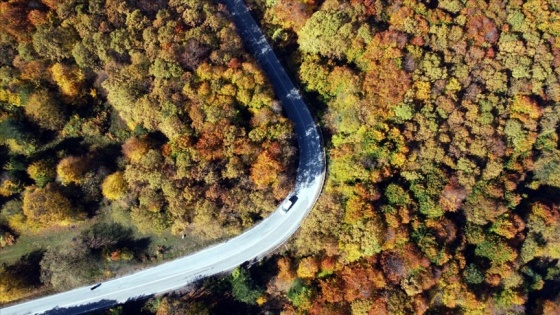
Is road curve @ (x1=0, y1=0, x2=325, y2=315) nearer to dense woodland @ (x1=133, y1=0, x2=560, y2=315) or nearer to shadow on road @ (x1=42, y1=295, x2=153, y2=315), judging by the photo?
shadow on road @ (x1=42, y1=295, x2=153, y2=315)

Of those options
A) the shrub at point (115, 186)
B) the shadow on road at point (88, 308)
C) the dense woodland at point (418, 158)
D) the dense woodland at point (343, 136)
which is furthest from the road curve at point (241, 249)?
the shrub at point (115, 186)

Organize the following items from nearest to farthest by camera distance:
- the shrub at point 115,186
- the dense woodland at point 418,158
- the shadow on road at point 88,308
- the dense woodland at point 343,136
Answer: the shrub at point 115,186 → the dense woodland at point 343,136 → the dense woodland at point 418,158 → the shadow on road at point 88,308

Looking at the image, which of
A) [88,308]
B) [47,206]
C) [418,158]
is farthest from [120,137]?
[418,158]

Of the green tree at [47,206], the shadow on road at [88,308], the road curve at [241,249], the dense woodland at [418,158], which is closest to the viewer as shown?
the green tree at [47,206]

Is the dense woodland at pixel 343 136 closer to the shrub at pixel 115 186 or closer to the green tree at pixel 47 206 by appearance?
the shrub at pixel 115 186

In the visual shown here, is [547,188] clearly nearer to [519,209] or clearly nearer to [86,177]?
[519,209]

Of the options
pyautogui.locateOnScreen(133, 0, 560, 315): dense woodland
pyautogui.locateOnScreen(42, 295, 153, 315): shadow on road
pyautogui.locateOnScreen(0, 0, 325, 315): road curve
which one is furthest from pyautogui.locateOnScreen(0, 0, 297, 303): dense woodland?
pyautogui.locateOnScreen(133, 0, 560, 315): dense woodland
